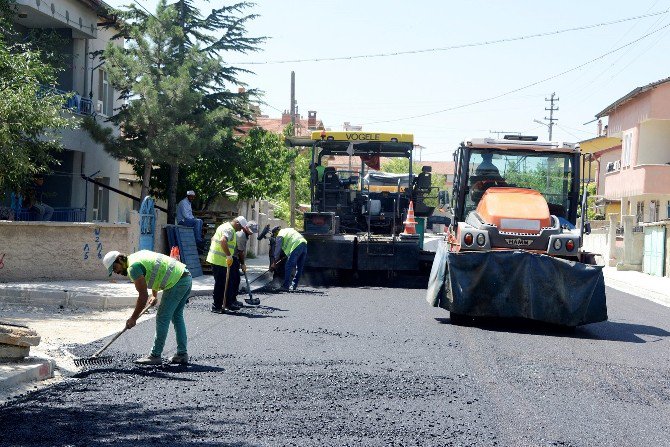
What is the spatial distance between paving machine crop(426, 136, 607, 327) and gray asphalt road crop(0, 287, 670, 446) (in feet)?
1.26

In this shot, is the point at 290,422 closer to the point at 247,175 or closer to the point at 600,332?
the point at 600,332

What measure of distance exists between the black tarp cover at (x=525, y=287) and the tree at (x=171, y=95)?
10.3 m

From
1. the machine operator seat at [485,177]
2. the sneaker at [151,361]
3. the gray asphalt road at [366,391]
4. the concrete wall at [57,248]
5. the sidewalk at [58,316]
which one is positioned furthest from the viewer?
the concrete wall at [57,248]

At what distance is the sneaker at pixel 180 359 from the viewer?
9.66 metres

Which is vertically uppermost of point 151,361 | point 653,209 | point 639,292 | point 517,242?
point 653,209

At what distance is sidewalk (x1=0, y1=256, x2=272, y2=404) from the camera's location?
882cm

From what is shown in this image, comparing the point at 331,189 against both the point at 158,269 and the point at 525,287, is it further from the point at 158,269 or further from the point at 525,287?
the point at 158,269

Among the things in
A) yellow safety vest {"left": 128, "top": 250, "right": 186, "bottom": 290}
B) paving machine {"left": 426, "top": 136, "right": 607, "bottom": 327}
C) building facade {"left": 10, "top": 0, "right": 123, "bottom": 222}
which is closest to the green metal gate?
paving machine {"left": 426, "top": 136, "right": 607, "bottom": 327}

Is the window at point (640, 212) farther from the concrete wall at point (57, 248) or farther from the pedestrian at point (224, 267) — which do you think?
the pedestrian at point (224, 267)

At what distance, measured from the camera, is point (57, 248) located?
59.6 feet

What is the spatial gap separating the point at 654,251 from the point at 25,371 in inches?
992

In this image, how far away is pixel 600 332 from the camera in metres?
13.5

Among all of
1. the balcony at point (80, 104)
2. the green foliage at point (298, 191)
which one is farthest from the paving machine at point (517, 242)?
the green foliage at point (298, 191)

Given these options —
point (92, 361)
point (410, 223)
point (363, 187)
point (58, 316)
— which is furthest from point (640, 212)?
point (92, 361)
